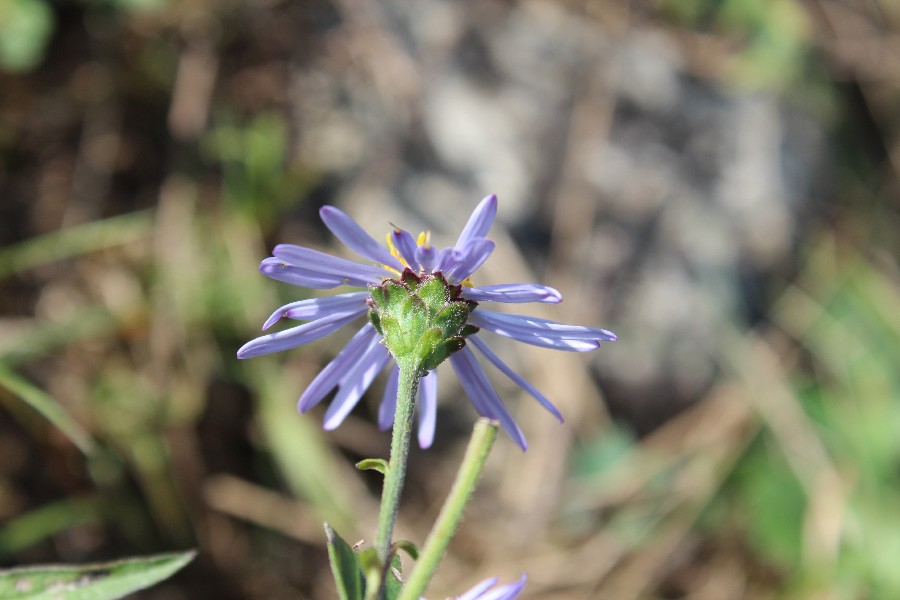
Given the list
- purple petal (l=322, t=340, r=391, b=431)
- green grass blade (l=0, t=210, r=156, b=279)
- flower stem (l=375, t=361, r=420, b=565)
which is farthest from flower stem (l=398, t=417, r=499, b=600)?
green grass blade (l=0, t=210, r=156, b=279)

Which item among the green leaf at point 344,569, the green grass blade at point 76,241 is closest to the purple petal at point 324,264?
the green leaf at point 344,569

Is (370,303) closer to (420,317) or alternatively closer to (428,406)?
(420,317)

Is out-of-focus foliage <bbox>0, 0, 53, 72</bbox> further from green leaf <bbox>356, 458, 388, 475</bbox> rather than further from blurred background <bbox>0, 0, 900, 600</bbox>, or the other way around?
green leaf <bbox>356, 458, 388, 475</bbox>

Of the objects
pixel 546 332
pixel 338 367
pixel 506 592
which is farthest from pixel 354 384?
pixel 506 592

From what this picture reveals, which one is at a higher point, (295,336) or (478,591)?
(295,336)

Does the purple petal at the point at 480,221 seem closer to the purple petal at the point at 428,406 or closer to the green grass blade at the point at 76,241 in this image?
the purple petal at the point at 428,406
